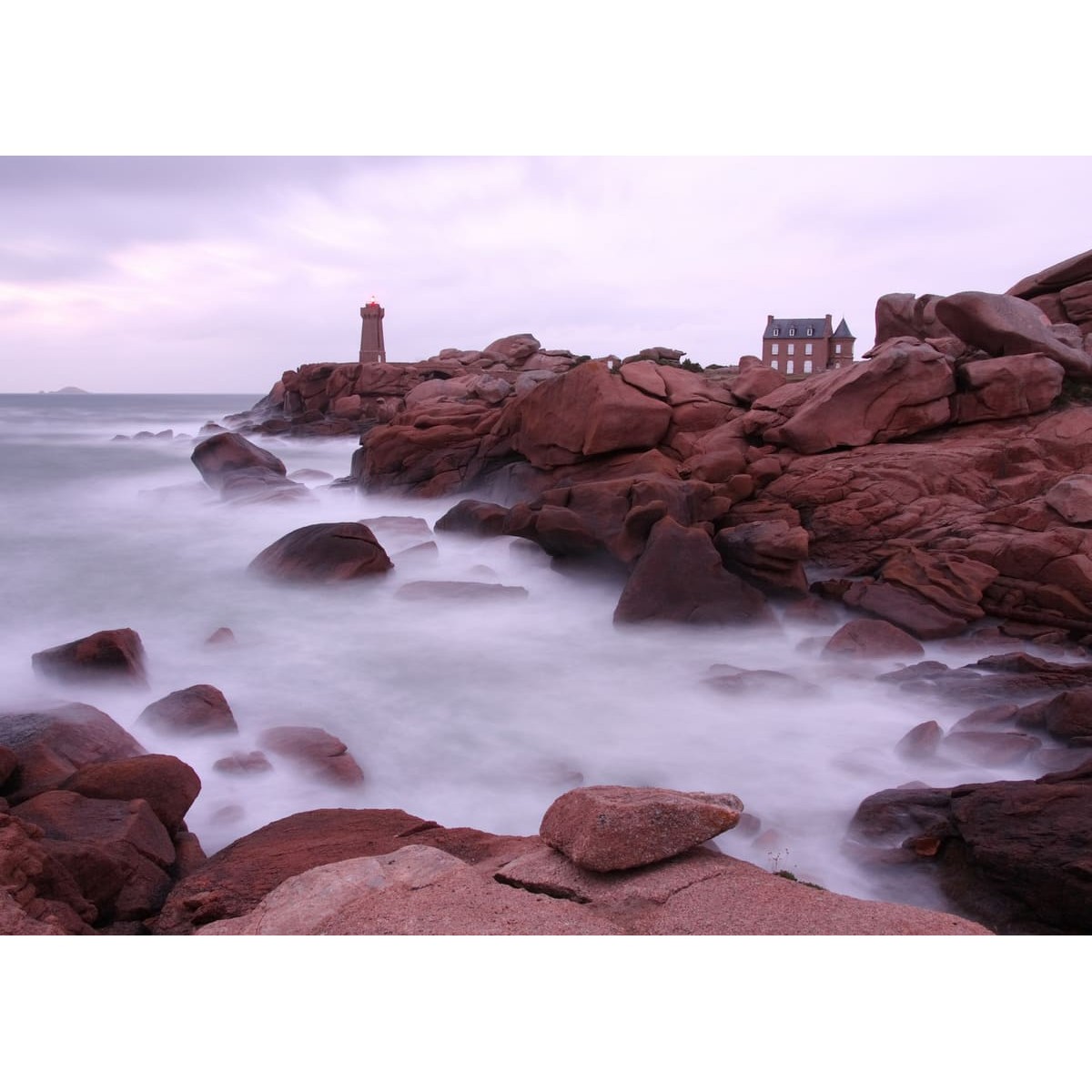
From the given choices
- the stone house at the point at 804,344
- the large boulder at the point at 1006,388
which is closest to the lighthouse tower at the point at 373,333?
the stone house at the point at 804,344

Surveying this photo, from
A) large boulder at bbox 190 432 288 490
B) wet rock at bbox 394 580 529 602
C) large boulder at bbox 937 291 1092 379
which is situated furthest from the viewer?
large boulder at bbox 190 432 288 490

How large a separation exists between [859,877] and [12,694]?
22.9 feet

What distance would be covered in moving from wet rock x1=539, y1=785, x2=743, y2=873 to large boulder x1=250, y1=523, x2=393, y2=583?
7.32 metres

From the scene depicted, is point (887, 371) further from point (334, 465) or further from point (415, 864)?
point (334, 465)

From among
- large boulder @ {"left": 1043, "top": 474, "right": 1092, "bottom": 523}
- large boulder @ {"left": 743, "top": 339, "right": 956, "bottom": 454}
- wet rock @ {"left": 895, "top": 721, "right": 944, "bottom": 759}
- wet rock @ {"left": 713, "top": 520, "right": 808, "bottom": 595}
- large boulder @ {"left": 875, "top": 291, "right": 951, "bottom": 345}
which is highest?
large boulder @ {"left": 875, "top": 291, "right": 951, "bottom": 345}

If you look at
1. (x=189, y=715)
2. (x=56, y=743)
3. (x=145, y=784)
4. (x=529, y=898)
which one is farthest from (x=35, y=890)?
(x=189, y=715)

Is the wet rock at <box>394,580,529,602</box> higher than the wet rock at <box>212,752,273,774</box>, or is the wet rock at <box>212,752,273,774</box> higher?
the wet rock at <box>394,580,529,602</box>

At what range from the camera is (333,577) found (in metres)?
10.5

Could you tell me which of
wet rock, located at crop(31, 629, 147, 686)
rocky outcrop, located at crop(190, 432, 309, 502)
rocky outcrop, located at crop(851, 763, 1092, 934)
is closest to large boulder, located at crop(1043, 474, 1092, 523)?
rocky outcrop, located at crop(851, 763, 1092, 934)

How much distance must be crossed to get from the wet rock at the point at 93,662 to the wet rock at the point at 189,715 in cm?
72

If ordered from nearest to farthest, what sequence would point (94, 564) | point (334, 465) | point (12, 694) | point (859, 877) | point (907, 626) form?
1. point (859, 877)
2. point (12, 694)
3. point (907, 626)
4. point (94, 564)
5. point (334, 465)

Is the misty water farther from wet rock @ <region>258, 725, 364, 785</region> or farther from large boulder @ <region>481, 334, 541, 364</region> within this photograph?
large boulder @ <region>481, 334, 541, 364</region>

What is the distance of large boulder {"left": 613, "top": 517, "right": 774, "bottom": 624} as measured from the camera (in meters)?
9.24
